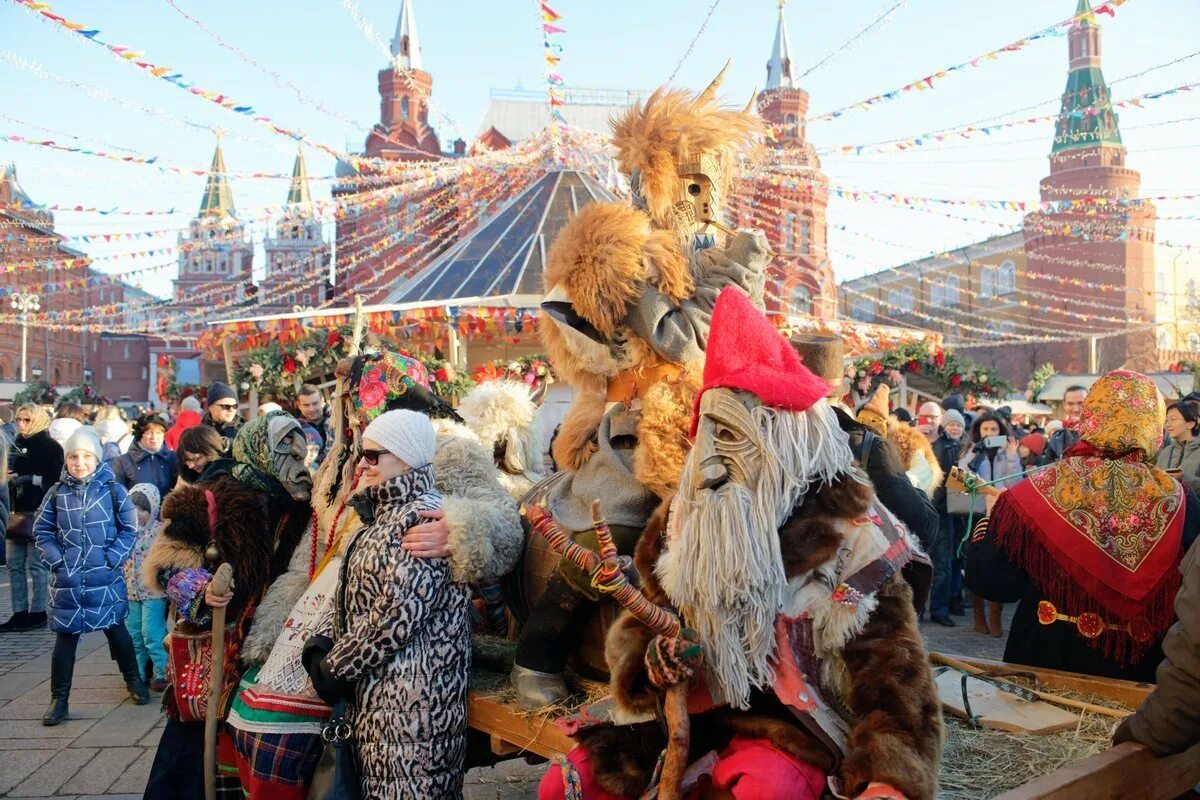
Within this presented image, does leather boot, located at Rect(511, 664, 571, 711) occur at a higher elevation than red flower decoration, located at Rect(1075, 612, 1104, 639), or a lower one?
lower

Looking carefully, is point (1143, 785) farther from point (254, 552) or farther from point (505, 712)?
point (254, 552)

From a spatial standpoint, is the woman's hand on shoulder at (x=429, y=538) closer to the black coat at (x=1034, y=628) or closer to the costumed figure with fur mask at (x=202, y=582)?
the costumed figure with fur mask at (x=202, y=582)

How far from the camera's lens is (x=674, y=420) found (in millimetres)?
2672

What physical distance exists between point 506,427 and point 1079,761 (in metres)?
2.79

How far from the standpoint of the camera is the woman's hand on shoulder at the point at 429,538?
9.01 feet

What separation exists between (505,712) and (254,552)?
1.34 meters

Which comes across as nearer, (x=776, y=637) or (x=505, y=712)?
(x=776, y=637)

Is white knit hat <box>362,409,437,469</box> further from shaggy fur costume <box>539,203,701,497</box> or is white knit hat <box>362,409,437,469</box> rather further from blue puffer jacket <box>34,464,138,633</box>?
blue puffer jacket <box>34,464,138,633</box>

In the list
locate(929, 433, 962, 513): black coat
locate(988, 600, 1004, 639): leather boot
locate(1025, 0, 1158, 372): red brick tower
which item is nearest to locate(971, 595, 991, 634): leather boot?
locate(988, 600, 1004, 639): leather boot

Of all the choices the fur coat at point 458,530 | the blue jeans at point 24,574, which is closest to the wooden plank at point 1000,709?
the fur coat at point 458,530

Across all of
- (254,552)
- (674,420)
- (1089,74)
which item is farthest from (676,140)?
(1089,74)

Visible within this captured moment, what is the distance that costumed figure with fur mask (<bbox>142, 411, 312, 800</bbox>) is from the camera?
3329mm

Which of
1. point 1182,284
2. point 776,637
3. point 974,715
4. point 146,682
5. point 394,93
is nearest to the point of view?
point 776,637

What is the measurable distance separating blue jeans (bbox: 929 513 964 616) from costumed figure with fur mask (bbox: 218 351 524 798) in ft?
17.8
